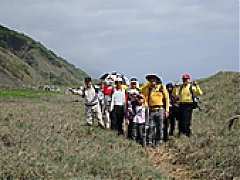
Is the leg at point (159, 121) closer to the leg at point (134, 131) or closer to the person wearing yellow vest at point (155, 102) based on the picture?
the person wearing yellow vest at point (155, 102)

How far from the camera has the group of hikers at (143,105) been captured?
14.0 metres

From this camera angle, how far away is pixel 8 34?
124 m

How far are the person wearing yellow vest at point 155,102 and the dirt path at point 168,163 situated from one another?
1.70ft

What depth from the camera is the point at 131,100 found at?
14.4 metres

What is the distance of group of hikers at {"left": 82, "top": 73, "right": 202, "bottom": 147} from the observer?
14.0m

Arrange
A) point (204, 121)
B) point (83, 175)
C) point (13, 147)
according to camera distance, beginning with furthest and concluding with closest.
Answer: point (204, 121)
point (13, 147)
point (83, 175)

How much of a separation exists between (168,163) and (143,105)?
6.64 ft

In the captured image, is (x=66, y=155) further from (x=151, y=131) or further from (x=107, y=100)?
(x=107, y=100)

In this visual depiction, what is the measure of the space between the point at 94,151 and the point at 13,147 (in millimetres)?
1957

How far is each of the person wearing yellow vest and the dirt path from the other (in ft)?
1.70

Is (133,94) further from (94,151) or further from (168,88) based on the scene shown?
(94,151)

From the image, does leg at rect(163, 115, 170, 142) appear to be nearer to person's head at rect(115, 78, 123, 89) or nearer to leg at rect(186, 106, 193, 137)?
leg at rect(186, 106, 193, 137)

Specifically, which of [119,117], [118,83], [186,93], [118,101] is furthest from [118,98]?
[186,93]

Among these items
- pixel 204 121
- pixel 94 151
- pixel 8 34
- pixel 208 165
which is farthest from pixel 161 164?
pixel 8 34
